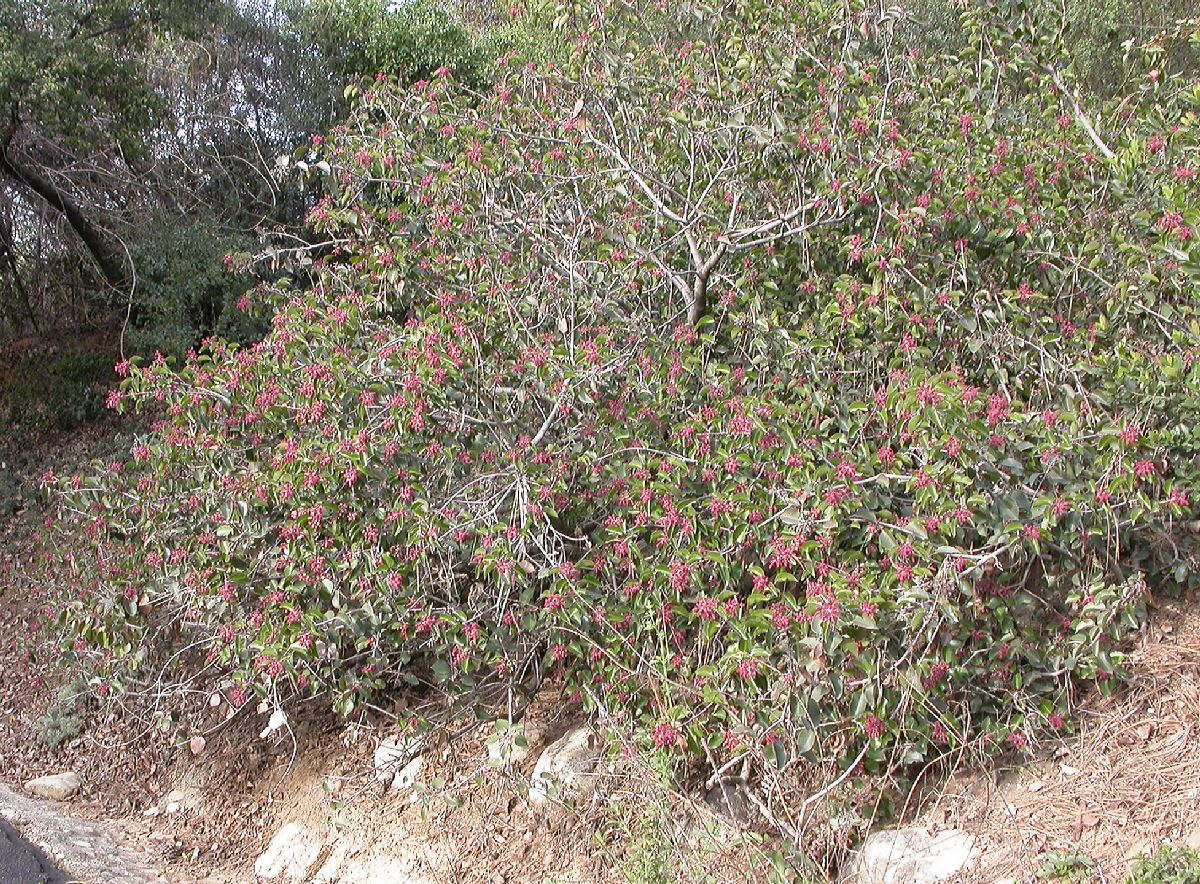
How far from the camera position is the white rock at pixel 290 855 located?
16.9ft

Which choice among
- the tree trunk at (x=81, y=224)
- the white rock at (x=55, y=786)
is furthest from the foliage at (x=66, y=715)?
the tree trunk at (x=81, y=224)

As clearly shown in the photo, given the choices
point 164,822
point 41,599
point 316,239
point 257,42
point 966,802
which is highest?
point 257,42

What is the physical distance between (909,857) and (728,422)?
5.59 ft

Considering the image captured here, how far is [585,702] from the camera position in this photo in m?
4.60

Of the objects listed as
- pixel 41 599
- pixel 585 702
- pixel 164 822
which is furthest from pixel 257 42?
pixel 585 702

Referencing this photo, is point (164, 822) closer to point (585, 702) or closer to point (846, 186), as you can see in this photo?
point (585, 702)

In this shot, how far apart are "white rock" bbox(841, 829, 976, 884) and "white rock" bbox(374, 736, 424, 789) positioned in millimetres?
2180

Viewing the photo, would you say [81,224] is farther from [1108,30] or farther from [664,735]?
[1108,30]

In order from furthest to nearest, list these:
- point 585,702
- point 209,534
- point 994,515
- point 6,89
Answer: point 6,89 → point 209,534 → point 585,702 → point 994,515

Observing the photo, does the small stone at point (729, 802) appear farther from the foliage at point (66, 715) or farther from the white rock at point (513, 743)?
the foliage at point (66, 715)

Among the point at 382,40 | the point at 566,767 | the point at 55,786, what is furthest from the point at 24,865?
the point at 382,40

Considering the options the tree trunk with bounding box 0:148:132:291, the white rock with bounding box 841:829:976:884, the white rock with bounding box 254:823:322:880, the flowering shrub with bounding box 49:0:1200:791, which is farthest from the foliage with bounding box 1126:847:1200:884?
the tree trunk with bounding box 0:148:132:291

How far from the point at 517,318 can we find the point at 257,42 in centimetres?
701

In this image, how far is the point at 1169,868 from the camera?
320 centimetres
